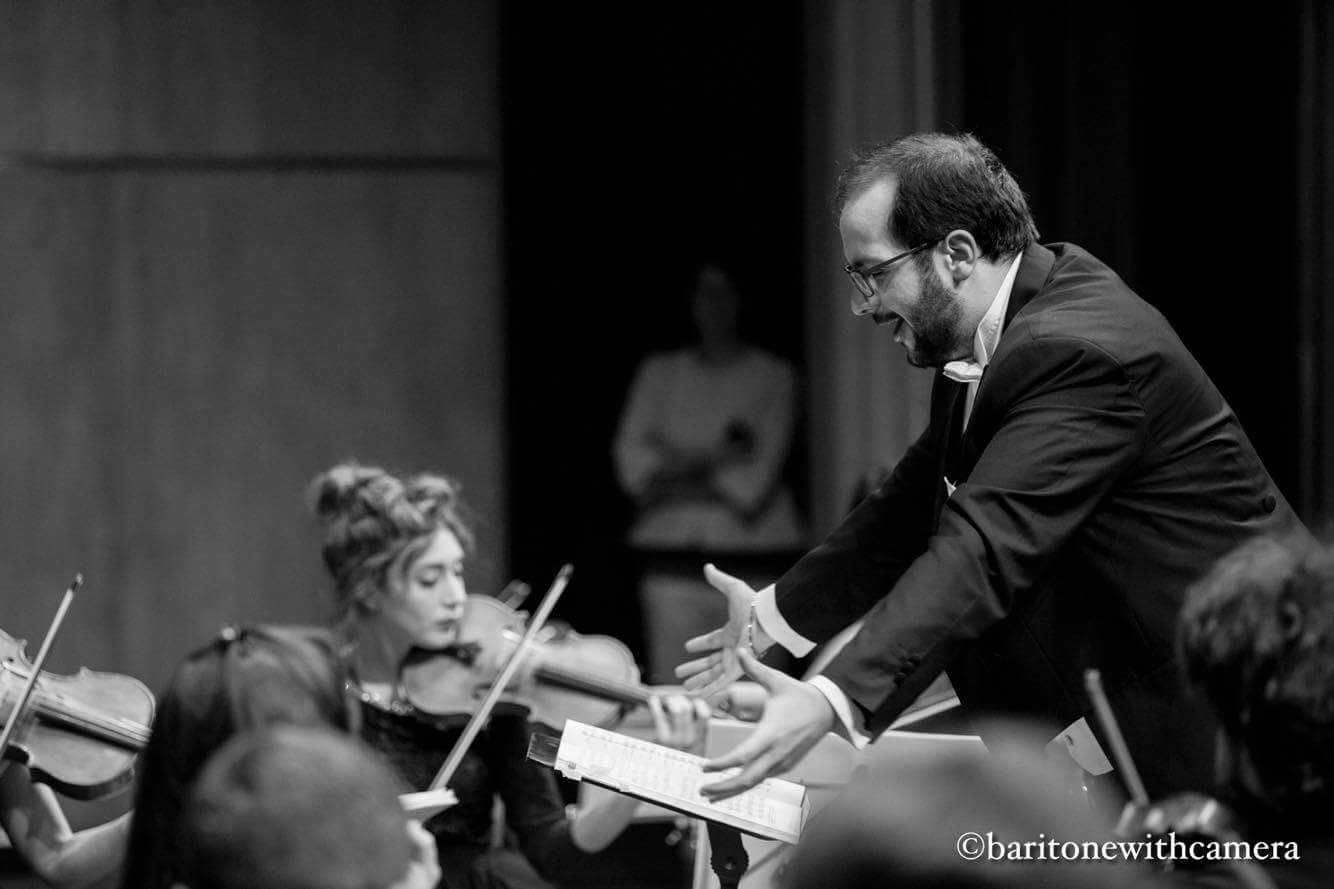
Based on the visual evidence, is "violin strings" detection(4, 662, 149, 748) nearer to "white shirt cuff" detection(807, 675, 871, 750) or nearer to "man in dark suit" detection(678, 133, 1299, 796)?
"man in dark suit" detection(678, 133, 1299, 796)

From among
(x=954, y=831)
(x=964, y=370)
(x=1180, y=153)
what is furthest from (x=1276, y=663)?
(x=1180, y=153)

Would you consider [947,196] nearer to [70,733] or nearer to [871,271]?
[871,271]

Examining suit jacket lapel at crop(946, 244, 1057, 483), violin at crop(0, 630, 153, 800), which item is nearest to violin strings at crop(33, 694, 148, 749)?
violin at crop(0, 630, 153, 800)

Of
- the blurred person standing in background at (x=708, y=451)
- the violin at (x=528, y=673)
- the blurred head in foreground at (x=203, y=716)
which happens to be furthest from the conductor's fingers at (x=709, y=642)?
the blurred person standing in background at (x=708, y=451)

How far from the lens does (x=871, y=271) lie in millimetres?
1964

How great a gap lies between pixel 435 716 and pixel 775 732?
3.71 feet

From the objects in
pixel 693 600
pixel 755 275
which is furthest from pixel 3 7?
pixel 693 600

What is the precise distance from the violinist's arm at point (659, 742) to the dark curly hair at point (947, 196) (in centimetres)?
72

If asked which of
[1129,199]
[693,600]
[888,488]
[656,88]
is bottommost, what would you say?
[693,600]

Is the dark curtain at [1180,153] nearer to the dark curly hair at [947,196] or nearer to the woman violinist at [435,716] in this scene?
the woman violinist at [435,716]

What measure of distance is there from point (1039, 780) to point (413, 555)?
1.86 metres

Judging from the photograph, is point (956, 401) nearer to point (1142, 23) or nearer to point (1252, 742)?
point (1252, 742)

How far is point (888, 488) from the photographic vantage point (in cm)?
219

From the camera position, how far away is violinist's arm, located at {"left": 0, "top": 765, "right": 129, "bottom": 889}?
6.54ft
